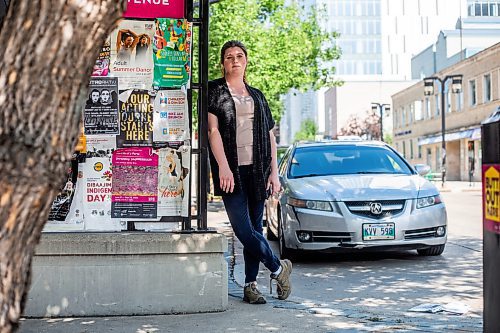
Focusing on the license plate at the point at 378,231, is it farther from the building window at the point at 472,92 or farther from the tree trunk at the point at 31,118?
the building window at the point at 472,92

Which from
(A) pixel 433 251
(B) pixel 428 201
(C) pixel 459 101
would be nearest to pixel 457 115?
(C) pixel 459 101

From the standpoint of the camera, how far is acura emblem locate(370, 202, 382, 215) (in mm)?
8484

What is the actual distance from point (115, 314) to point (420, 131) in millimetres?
66199

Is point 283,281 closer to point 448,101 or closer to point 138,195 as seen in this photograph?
point 138,195

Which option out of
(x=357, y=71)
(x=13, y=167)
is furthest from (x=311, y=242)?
(x=357, y=71)

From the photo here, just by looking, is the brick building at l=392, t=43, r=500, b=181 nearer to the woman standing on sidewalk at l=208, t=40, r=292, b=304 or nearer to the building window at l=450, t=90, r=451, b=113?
the building window at l=450, t=90, r=451, b=113

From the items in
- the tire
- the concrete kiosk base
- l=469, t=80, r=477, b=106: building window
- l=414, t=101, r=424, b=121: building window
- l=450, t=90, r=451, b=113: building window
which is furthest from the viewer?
l=414, t=101, r=424, b=121: building window

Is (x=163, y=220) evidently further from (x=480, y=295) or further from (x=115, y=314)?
(x=480, y=295)

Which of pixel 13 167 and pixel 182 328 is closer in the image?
pixel 13 167

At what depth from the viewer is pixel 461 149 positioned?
54.8 meters

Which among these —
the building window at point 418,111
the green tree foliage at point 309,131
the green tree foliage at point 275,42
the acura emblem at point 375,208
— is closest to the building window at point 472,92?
the building window at point 418,111

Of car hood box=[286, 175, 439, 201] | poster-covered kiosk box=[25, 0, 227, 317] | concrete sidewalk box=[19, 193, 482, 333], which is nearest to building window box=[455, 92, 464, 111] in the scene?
car hood box=[286, 175, 439, 201]

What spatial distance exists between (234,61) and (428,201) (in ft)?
12.6

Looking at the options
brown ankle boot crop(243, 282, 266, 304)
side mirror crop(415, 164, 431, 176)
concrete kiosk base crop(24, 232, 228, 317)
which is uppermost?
side mirror crop(415, 164, 431, 176)
